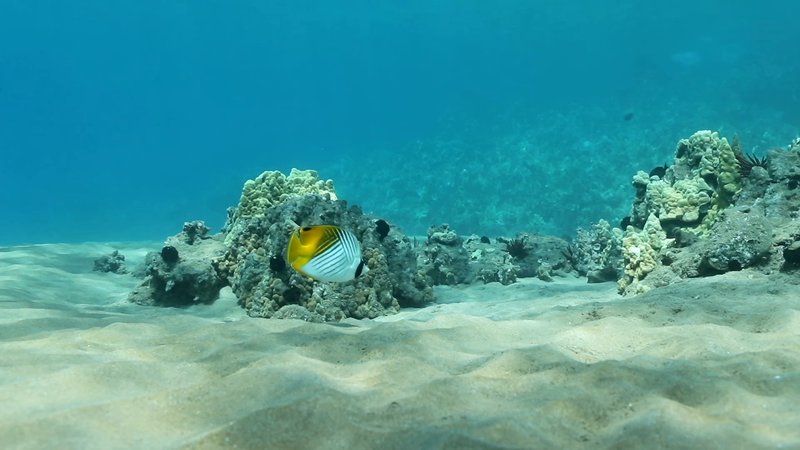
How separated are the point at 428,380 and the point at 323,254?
1.05m

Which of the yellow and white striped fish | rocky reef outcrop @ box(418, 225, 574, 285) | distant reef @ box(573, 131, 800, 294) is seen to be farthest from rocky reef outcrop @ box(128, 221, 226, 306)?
distant reef @ box(573, 131, 800, 294)

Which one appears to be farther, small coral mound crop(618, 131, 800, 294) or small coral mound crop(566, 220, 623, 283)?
small coral mound crop(566, 220, 623, 283)

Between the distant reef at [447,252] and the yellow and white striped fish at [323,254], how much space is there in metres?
2.24

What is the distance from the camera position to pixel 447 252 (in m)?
10.8

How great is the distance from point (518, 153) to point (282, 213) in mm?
27340

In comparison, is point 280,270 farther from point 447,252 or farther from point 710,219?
point 710,219

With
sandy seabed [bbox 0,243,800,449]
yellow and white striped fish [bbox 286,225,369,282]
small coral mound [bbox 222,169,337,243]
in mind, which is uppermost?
small coral mound [bbox 222,169,337,243]

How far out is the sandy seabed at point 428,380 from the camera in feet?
8.02

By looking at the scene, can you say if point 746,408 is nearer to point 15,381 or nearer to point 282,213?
point 15,381

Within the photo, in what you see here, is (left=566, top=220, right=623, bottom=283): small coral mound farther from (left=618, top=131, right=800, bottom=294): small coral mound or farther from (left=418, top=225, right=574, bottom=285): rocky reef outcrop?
(left=618, top=131, right=800, bottom=294): small coral mound

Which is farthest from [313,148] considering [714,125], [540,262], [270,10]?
[540,262]

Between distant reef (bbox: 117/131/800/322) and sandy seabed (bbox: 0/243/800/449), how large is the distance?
1.16m

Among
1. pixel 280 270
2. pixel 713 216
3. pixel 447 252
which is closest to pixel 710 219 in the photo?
pixel 713 216

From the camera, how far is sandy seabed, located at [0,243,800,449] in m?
2.45
